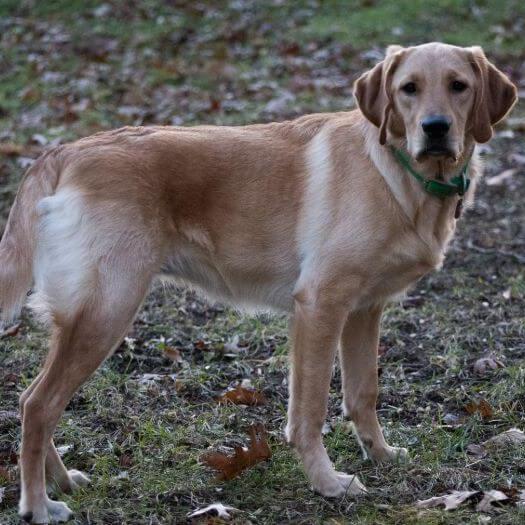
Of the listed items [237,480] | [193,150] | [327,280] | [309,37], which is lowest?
[309,37]

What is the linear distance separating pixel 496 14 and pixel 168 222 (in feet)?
34.6

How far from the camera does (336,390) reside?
504 centimetres

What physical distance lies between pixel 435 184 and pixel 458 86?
41 cm

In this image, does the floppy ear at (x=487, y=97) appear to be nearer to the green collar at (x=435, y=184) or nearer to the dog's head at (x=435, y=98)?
the dog's head at (x=435, y=98)

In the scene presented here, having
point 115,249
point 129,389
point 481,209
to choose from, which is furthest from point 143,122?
point 115,249

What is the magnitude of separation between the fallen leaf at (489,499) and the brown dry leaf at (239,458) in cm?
97

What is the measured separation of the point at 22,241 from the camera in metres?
3.89

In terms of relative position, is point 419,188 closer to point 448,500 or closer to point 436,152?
point 436,152

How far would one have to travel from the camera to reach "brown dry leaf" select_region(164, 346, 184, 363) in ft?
17.1

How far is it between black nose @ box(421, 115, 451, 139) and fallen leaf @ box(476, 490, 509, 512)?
1.40 metres

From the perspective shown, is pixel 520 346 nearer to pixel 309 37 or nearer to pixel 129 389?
pixel 129 389

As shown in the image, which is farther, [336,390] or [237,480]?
[336,390]

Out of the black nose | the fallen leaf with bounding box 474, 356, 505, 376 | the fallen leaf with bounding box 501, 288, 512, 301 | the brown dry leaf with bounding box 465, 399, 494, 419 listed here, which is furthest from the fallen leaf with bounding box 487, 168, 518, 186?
the black nose

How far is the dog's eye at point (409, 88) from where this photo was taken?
3.89m
